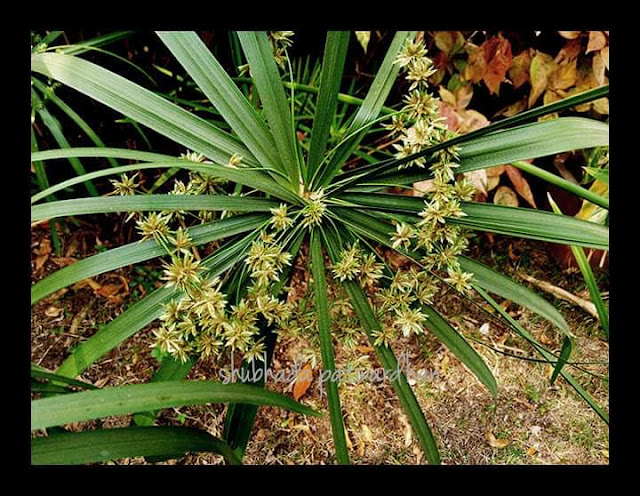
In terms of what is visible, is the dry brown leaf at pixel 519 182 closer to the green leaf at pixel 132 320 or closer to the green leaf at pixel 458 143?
the green leaf at pixel 458 143

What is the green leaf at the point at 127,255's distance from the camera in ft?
2.68

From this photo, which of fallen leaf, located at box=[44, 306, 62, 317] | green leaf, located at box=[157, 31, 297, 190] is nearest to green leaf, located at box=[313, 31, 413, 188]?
green leaf, located at box=[157, 31, 297, 190]

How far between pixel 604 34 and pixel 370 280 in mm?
933

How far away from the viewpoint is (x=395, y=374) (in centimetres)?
97

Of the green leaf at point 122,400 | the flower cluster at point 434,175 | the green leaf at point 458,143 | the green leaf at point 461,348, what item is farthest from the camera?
the green leaf at point 461,348

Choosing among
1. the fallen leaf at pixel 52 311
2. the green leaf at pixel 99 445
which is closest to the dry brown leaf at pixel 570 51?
the green leaf at pixel 99 445

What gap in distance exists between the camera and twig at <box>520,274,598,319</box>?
1583 millimetres

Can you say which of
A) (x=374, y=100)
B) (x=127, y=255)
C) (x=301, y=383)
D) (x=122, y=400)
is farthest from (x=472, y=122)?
(x=122, y=400)

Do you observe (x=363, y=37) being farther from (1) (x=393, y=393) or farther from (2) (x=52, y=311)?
(2) (x=52, y=311)

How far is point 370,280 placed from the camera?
3.19 ft

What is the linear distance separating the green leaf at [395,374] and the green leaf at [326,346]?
0.11ft

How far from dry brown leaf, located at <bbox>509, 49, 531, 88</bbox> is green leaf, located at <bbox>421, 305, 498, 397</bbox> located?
2.71 feet

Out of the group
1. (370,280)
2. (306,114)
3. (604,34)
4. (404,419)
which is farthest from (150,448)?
(604,34)
